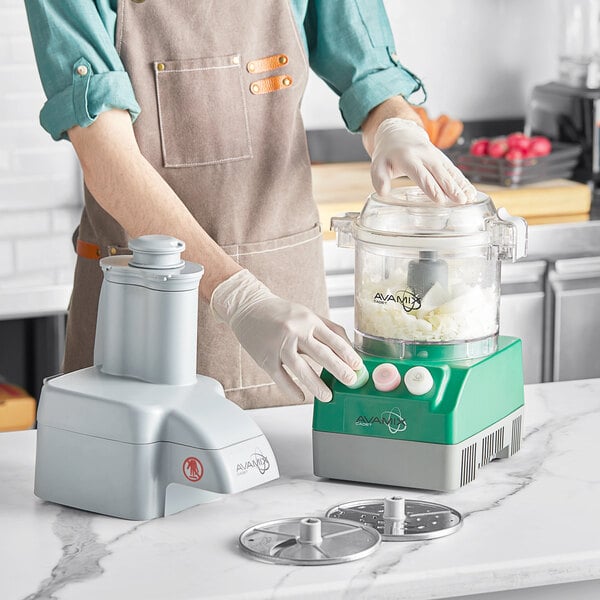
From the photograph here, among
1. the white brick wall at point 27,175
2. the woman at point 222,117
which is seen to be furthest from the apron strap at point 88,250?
the white brick wall at point 27,175

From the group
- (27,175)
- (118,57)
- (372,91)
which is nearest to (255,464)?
(118,57)

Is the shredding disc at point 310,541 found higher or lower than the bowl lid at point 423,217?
lower

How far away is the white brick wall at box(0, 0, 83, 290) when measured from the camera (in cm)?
305

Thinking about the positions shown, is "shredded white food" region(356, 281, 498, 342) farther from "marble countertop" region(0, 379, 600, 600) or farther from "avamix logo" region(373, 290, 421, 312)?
"marble countertop" region(0, 379, 600, 600)

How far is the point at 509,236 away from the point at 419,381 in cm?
23

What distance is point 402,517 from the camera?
138 centimetres

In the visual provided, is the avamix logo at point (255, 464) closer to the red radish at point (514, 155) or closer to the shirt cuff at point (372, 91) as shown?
the shirt cuff at point (372, 91)

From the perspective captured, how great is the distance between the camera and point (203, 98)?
2066 mm

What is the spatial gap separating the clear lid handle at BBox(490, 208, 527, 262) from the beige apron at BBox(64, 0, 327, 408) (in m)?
0.63

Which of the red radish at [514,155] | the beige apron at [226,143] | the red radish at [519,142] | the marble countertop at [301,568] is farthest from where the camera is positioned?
the red radish at [519,142]

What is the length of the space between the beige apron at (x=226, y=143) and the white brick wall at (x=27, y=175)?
91cm

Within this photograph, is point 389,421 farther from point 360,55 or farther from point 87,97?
point 360,55

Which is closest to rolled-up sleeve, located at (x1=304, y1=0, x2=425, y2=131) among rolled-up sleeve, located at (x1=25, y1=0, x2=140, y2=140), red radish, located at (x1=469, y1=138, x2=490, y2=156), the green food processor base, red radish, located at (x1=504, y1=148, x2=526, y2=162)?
rolled-up sleeve, located at (x1=25, y1=0, x2=140, y2=140)

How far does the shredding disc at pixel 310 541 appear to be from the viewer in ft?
4.18
